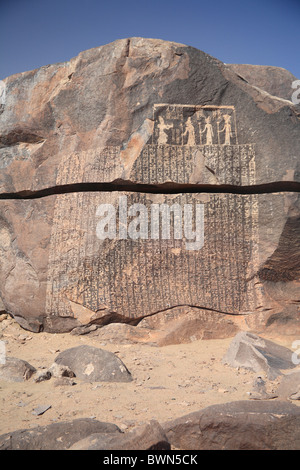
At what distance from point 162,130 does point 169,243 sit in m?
1.08

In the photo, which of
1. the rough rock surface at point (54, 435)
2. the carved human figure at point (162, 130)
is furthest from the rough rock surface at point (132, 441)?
the carved human figure at point (162, 130)

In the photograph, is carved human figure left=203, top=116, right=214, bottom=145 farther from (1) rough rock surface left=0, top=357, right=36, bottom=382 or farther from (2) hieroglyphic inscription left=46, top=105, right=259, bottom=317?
(1) rough rock surface left=0, top=357, right=36, bottom=382

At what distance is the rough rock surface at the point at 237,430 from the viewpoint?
6.18 feet

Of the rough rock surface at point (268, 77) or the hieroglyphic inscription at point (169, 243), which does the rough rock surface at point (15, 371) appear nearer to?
the hieroglyphic inscription at point (169, 243)

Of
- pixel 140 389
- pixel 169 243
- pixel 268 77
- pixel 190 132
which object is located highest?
pixel 268 77

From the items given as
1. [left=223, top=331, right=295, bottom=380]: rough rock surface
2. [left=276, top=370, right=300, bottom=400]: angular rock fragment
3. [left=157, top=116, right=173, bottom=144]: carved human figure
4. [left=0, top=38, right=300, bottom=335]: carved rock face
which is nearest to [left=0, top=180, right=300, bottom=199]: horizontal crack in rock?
[left=0, top=38, right=300, bottom=335]: carved rock face

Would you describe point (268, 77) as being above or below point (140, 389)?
above

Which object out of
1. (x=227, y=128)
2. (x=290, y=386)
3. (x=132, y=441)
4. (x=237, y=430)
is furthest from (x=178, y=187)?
(x=132, y=441)

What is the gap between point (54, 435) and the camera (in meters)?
1.93

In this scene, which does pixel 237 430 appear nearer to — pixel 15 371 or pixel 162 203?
pixel 15 371

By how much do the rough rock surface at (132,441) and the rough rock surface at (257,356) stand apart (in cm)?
129

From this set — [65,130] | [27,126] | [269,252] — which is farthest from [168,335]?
[27,126]
